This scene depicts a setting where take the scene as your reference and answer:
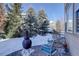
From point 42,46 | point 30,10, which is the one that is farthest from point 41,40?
point 30,10

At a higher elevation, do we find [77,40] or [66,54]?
[77,40]

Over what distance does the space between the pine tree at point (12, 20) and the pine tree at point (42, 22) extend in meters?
0.26

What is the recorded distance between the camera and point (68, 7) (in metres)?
2.47

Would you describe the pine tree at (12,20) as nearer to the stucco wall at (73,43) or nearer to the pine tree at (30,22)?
the pine tree at (30,22)

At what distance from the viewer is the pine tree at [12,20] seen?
250cm

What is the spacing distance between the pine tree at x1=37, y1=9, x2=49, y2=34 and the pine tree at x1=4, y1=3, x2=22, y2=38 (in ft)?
0.86

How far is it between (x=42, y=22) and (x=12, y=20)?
39 centimetres

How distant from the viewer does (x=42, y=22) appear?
2.53 metres

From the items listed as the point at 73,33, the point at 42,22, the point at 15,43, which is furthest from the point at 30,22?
the point at 73,33

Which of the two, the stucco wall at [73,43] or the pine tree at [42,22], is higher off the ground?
the pine tree at [42,22]

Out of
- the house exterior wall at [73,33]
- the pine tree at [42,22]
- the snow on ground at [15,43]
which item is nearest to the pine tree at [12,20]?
the snow on ground at [15,43]

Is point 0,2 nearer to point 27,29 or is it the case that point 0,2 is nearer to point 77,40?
point 27,29

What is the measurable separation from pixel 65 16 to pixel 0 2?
87 centimetres

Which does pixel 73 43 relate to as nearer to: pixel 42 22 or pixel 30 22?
pixel 42 22
